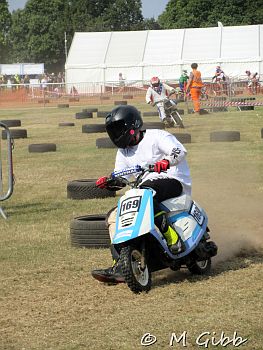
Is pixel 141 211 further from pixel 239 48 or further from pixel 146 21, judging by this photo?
pixel 146 21

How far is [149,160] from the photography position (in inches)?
286

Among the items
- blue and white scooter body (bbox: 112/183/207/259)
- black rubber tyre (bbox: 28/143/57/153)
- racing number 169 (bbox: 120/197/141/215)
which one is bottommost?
black rubber tyre (bbox: 28/143/57/153)

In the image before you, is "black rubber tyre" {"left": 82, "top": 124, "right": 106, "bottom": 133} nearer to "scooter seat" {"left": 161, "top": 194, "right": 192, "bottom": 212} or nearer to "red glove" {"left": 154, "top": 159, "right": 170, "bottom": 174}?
"scooter seat" {"left": 161, "top": 194, "right": 192, "bottom": 212}

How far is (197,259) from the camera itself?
7332mm

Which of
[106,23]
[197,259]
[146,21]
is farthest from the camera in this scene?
[146,21]

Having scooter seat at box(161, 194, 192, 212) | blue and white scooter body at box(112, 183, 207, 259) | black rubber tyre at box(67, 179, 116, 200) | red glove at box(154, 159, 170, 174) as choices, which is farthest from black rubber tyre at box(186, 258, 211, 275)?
black rubber tyre at box(67, 179, 116, 200)

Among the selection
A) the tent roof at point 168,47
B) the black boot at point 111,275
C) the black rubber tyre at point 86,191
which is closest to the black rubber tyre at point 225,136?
the black rubber tyre at point 86,191

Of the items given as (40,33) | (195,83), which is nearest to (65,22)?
(40,33)

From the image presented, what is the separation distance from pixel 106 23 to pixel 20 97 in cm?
7735

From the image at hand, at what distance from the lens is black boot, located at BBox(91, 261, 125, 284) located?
695 cm

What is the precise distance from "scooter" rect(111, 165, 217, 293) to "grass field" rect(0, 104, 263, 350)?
0.54 ft

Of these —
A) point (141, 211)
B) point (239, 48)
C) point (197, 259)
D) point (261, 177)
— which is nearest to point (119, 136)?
point (141, 211)

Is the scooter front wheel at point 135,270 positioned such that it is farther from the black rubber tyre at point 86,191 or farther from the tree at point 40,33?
the tree at point 40,33

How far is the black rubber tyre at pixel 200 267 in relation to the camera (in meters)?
7.41
